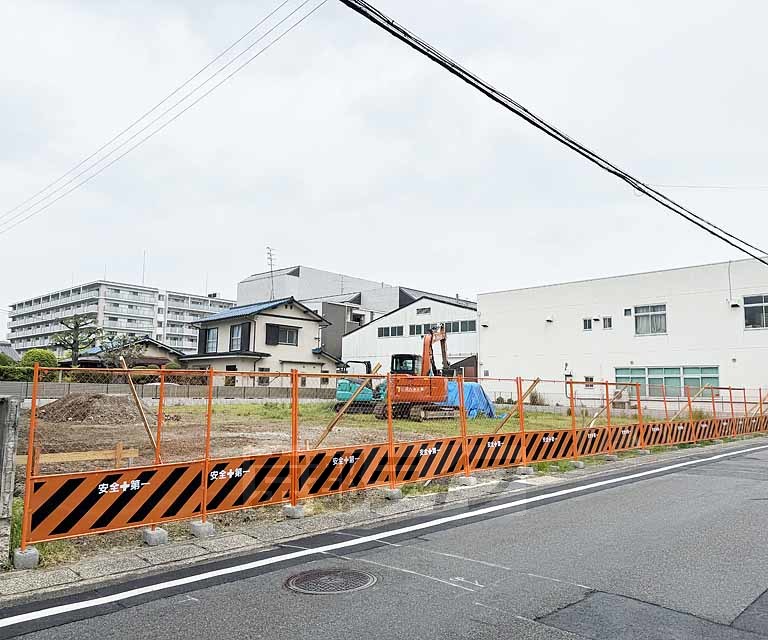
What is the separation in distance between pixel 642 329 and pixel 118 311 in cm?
7492

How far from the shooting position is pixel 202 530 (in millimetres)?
7039

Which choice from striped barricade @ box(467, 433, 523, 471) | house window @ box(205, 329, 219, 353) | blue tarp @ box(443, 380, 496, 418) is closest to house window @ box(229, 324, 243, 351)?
house window @ box(205, 329, 219, 353)

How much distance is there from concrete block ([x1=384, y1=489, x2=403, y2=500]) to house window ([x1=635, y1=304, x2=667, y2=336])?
29.2 metres

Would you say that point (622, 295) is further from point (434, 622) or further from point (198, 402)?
point (434, 622)

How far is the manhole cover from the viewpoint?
516 cm

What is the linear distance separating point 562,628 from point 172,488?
15.2ft

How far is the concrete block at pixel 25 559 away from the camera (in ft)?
18.9

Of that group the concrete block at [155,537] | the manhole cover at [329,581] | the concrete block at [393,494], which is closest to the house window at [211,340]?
the concrete block at [393,494]

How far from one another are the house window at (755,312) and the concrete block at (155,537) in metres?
32.1

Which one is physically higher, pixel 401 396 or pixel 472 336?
pixel 472 336

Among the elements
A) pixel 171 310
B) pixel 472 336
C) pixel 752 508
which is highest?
pixel 171 310

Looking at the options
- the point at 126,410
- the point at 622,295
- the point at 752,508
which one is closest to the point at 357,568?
the point at 752,508

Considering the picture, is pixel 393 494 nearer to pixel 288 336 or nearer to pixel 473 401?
pixel 473 401

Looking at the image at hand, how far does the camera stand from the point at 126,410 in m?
21.2
